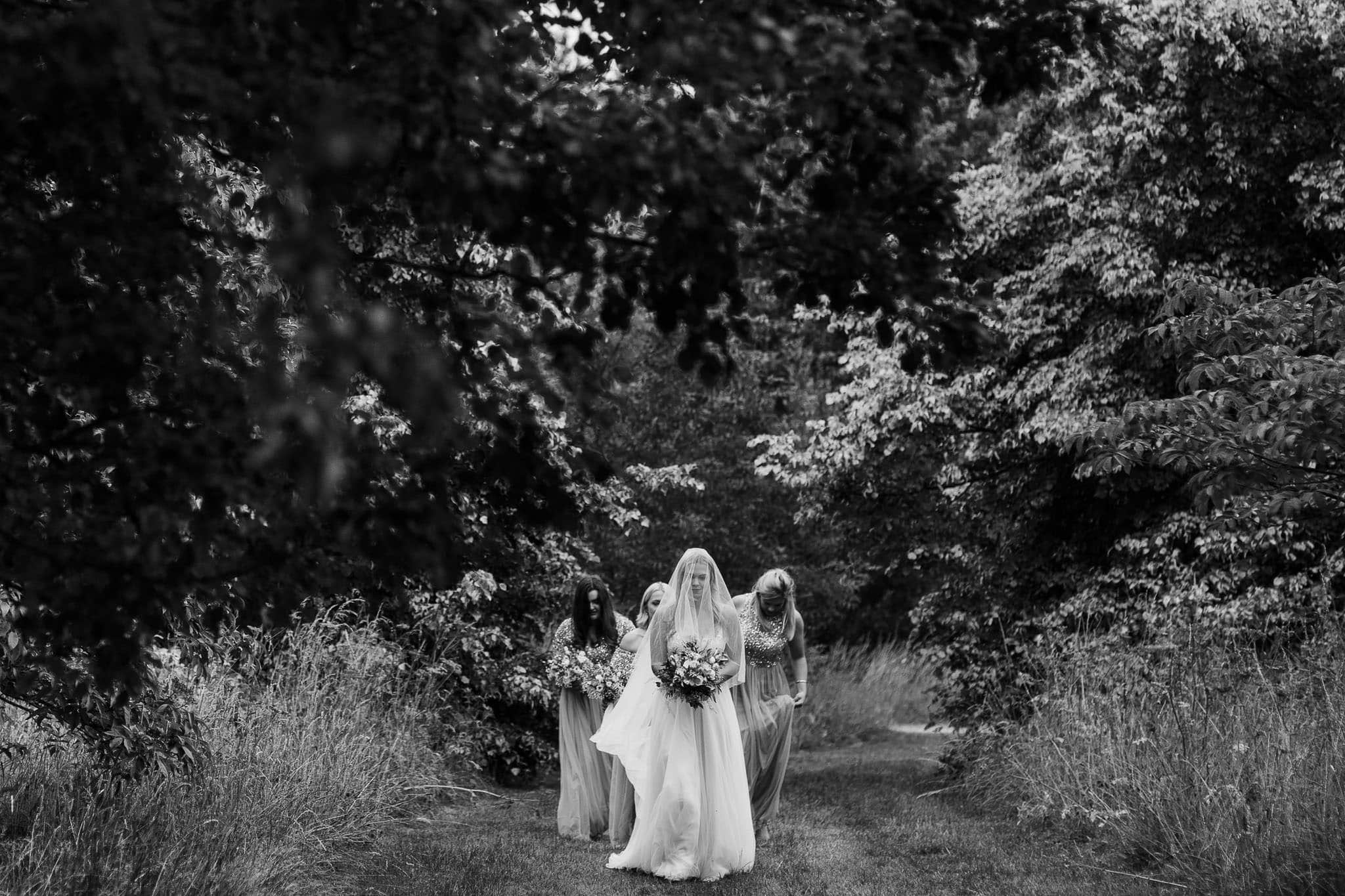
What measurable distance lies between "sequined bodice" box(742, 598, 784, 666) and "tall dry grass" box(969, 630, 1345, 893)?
2300mm

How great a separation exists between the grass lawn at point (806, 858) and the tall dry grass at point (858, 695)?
8.90 meters

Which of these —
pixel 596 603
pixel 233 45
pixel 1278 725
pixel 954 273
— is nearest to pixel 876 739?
pixel 596 603

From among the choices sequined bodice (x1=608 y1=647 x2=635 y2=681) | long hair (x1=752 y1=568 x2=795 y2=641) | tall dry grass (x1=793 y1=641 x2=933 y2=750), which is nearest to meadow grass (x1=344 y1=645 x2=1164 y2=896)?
sequined bodice (x1=608 y1=647 x2=635 y2=681)

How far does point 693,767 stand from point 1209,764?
3.25 meters

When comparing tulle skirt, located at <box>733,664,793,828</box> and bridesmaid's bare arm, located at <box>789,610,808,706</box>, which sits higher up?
bridesmaid's bare arm, located at <box>789,610,808,706</box>

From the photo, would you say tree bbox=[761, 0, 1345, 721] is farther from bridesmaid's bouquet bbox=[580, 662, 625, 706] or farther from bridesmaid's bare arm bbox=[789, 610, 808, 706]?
bridesmaid's bouquet bbox=[580, 662, 625, 706]

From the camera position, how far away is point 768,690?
11133 millimetres

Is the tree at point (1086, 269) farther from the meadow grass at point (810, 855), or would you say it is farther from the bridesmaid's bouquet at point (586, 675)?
the bridesmaid's bouquet at point (586, 675)

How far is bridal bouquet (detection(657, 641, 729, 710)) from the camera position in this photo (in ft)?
29.8

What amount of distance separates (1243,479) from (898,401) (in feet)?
28.9

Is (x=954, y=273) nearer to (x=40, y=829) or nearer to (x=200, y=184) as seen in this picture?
(x=200, y=184)

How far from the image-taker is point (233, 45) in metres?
2.92

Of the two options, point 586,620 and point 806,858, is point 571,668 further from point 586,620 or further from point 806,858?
point 806,858

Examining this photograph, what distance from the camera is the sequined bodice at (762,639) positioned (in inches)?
440
